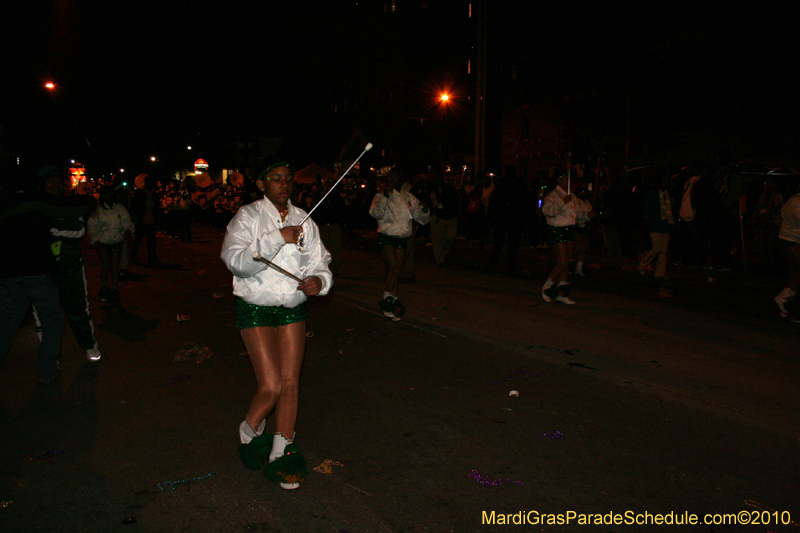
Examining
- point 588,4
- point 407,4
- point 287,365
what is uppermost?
point 407,4

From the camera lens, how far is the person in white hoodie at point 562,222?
9625 millimetres

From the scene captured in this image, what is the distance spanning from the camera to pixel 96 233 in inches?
423

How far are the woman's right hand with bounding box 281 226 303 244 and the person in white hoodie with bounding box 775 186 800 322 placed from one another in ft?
22.9

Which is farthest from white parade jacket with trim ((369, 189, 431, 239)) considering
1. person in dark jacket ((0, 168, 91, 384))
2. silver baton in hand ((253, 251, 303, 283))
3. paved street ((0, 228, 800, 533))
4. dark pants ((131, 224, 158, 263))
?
dark pants ((131, 224, 158, 263))

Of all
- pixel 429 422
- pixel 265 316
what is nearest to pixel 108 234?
pixel 429 422

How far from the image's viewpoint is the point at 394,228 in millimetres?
9188

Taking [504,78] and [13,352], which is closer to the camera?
[13,352]

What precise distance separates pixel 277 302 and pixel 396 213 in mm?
5309

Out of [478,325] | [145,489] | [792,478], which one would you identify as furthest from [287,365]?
[478,325]

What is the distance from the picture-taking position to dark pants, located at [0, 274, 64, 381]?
5883 millimetres

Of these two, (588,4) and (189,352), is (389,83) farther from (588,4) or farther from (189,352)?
(189,352)

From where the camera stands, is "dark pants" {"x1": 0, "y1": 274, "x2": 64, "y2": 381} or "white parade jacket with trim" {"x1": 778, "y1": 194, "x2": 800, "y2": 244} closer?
"dark pants" {"x1": 0, "y1": 274, "x2": 64, "y2": 381}

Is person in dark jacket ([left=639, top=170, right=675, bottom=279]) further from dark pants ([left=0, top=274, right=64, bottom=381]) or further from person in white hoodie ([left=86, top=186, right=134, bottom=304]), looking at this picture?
dark pants ([left=0, top=274, right=64, bottom=381])

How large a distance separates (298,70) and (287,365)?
5093cm
